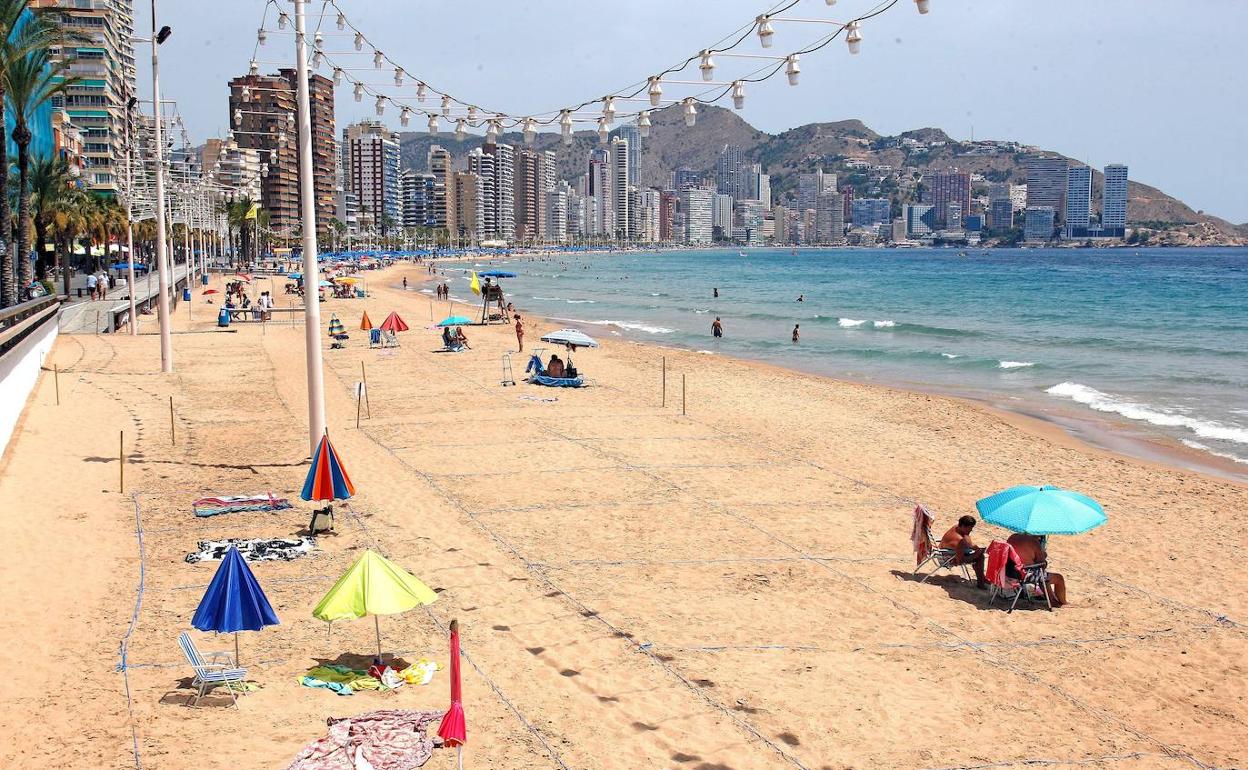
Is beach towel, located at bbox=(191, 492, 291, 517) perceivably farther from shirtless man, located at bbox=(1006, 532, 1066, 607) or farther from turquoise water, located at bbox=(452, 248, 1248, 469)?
turquoise water, located at bbox=(452, 248, 1248, 469)

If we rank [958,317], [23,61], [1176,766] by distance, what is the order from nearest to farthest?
[1176,766]
[23,61]
[958,317]

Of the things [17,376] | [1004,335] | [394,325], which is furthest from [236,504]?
[1004,335]

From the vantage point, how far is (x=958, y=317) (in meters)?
63.6

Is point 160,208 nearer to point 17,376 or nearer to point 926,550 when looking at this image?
point 17,376

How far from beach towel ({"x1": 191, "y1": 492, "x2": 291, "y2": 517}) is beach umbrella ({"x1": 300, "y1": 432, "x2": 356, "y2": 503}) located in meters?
0.95

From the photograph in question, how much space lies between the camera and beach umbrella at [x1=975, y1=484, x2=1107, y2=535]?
11156 mm

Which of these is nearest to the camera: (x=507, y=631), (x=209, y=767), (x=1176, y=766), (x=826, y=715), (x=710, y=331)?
(x=209, y=767)

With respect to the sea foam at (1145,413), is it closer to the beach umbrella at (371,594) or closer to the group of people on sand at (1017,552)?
the group of people on sand at (1017,552)

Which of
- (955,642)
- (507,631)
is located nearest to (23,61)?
(507,631)

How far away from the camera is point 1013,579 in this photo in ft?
37.2

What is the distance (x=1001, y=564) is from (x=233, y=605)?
766 cm

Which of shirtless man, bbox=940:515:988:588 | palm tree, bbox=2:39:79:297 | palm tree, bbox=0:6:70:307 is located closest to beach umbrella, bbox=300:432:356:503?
shirtless man, bbox=940:515:988:588

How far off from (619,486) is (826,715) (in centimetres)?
780

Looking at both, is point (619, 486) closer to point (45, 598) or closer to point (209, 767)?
point (45, 598)
